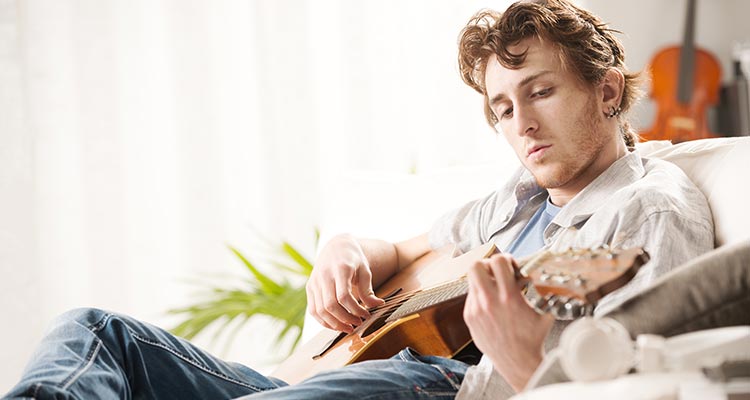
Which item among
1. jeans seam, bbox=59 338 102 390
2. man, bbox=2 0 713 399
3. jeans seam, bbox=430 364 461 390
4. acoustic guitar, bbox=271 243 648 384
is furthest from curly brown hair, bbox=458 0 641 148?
jeans seam, bbox=59 338 102 390

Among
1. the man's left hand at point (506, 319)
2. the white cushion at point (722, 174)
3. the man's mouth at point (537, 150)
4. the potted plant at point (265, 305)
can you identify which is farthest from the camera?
the potted plant at point (265, 305)

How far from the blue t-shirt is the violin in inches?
80.7

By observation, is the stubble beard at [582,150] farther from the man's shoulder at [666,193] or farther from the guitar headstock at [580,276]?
the guitar headstock at [580,276]

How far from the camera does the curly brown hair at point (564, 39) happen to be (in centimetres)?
153

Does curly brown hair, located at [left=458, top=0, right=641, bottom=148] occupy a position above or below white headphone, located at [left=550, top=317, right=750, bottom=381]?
above

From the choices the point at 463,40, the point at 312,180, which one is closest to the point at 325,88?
the point at 312,180

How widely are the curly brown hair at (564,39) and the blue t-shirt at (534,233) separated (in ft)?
0.73

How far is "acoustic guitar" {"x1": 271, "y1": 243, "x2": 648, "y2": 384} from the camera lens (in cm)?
88

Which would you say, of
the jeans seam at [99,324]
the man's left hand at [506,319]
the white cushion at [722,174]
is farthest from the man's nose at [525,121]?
the jeans seam at [99,324]

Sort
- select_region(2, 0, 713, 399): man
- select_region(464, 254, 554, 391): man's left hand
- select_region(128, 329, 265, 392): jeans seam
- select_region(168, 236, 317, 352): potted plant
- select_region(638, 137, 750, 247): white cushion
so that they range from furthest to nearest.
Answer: select_region(168, 236, 317, 352): potted plant
select_region(128, 329, 265, 392): jeans seam
select_region(638, 137, 750, 247): white cushion
select_region(2, 0, 713, 399): man
select_region(464, 254, 554, 391): man's left hand

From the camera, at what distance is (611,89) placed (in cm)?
157

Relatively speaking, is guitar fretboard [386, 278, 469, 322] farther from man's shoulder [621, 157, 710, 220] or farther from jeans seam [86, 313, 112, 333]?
jeans seam [86, 313, 112, 333]

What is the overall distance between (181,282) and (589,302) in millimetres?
2719

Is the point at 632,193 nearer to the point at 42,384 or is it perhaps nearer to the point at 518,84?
the point at 518,84
